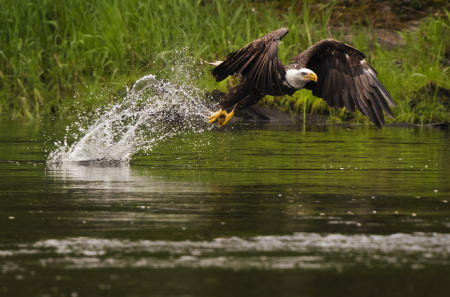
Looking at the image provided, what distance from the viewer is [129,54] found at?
55.7 ft

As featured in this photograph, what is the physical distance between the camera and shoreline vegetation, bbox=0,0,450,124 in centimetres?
1648

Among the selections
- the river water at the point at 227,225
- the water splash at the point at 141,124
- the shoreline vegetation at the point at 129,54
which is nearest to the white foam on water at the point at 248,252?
the river water at the point at 227,225

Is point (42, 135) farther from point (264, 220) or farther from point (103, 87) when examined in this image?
point (264, 220)

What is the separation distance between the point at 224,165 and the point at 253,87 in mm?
1164

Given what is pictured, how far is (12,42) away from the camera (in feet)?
54.7

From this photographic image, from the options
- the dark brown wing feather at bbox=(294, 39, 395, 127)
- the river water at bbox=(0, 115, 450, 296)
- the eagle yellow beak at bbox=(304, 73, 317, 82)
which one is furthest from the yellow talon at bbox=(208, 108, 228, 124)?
the eagle yellow beak at bbox=(304, 73, 317, 82)

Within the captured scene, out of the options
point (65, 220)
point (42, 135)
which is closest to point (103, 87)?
point (42, 135)

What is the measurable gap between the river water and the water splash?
31cm

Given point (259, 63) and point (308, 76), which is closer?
point (259, 63)

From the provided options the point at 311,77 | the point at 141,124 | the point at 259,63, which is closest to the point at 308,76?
the point at 311,77

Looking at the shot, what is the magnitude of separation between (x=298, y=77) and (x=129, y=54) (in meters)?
7.10

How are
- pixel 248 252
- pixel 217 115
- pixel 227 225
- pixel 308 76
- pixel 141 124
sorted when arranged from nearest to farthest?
pixel 248 252 → pixel 227 225 → pixel 308 76 → pixel 217 115 → pixel 141 124

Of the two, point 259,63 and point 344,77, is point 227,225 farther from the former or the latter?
point 344,77

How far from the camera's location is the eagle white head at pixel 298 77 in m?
10.3
